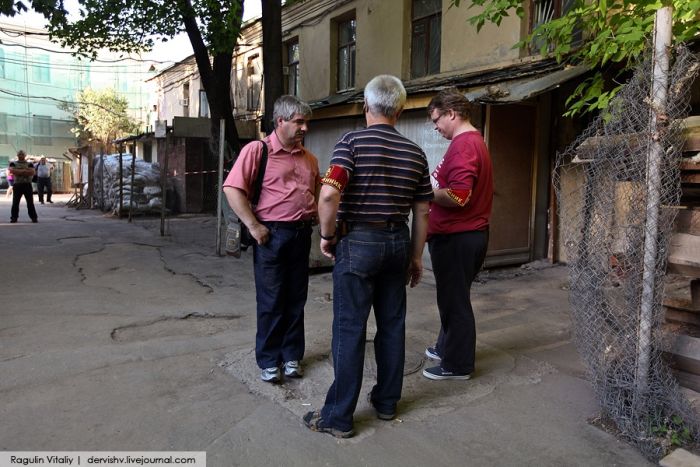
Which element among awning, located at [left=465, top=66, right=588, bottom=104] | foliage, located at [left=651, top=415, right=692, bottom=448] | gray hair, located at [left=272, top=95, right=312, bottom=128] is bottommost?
foliage, located at [left=651, top=415, right=692, bottom=448]

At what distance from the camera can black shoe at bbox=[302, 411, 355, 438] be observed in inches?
114

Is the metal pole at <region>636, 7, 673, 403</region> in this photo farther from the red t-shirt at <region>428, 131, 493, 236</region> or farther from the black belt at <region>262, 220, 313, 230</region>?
the black belt at <region>262, 220, 313, 230</region>

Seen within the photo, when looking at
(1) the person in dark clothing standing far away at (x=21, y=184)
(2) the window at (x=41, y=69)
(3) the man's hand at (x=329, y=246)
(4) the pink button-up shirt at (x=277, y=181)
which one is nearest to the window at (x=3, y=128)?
(2) the window at (x=41, y=69)

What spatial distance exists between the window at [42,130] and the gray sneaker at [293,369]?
2006 inches

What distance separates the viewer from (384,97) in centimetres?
290

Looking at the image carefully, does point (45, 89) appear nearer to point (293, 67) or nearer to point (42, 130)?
point (42, 130)

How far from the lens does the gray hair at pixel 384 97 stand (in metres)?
2.90

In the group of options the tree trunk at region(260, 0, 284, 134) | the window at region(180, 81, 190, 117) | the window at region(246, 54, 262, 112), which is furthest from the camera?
the window at region(180, 81, 190, 117)

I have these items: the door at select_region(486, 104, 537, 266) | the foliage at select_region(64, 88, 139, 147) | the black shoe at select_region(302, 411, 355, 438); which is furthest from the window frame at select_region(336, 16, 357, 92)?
the foliage at select_region(64, 88, 139, 147)

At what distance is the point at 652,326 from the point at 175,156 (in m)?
16.7

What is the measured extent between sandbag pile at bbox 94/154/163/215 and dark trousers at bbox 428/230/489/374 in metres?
11.8

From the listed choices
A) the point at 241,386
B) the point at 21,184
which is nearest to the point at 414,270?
the point at 241,386

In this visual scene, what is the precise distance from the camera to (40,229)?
11734 millimetres

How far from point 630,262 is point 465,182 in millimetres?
1030
